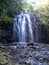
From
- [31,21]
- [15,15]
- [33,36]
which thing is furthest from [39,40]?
[15,15]

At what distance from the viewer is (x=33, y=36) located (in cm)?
2105

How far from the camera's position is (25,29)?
21.3 metres

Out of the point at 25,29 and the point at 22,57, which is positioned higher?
the point at 25,29

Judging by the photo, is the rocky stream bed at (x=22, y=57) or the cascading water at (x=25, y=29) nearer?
the rocky stream bed at (x=22, y=57)

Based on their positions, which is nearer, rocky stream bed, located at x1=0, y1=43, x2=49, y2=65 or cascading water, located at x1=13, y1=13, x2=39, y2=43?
rocky stream bed, located at x1=0, y1=43, x2=49, y2=65

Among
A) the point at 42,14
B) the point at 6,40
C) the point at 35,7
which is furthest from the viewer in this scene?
the point at 35,7

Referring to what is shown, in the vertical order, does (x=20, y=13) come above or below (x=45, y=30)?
above

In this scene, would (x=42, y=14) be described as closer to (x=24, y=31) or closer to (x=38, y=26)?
(x=38, y=26)

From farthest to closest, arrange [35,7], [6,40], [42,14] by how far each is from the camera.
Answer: [35,7] < [42,14] < [6,40]

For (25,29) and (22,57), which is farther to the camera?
(25,29)

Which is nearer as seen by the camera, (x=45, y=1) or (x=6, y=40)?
(x=6, y=40)

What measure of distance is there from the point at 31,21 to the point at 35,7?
207 centimetres

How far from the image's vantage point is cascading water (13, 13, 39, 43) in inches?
816

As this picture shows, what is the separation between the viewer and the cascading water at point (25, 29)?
20.7 metres
